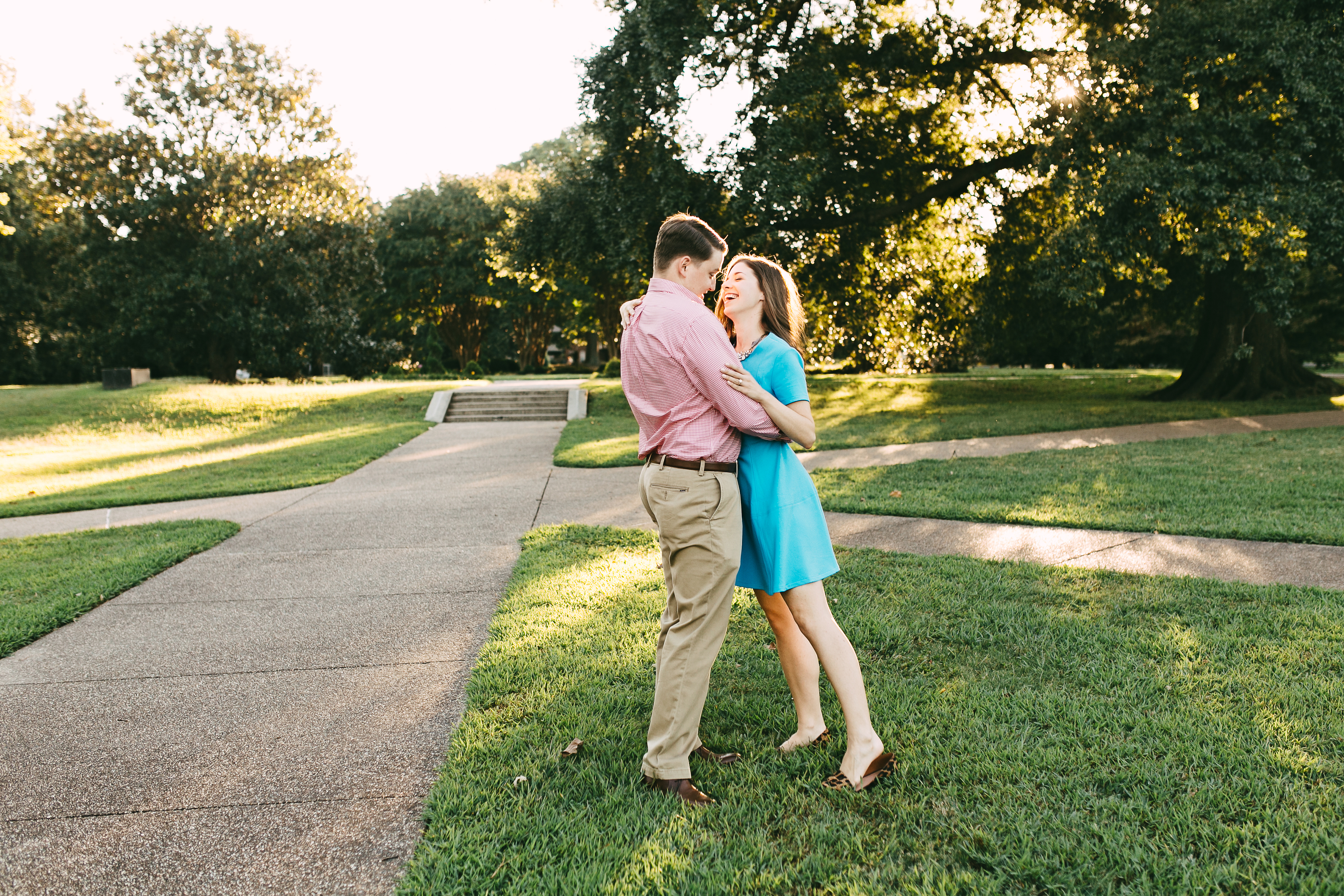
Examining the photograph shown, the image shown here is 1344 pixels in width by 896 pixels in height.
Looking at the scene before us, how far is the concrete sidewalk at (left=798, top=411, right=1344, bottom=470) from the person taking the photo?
10562 millimetres

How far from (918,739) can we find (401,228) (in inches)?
1821

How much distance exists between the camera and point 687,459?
9.22ft

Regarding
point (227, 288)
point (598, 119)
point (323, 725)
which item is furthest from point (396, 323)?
point (323, 725)

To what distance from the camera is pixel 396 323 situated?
167 feet

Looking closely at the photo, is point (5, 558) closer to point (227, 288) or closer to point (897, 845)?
point (897, 845)

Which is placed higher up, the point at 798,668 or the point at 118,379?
→ the point at 118,379

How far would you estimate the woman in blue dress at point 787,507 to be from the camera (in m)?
2.91

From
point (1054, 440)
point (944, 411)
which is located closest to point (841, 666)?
point (1054, 440)

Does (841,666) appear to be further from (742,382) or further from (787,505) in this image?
(742,382)

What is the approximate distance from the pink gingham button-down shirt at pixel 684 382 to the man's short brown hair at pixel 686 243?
9 cm

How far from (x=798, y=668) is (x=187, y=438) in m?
16.3

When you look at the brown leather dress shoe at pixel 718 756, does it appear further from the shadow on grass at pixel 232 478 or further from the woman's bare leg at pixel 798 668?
the shadow on grass at pixel 232 478

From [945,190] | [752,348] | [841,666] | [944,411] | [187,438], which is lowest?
[944,411]

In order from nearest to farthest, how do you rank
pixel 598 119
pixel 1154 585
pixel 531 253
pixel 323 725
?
→ pixel 323 725 < pixel 1154 585 < pixel 598 119 < pixel 531 253
